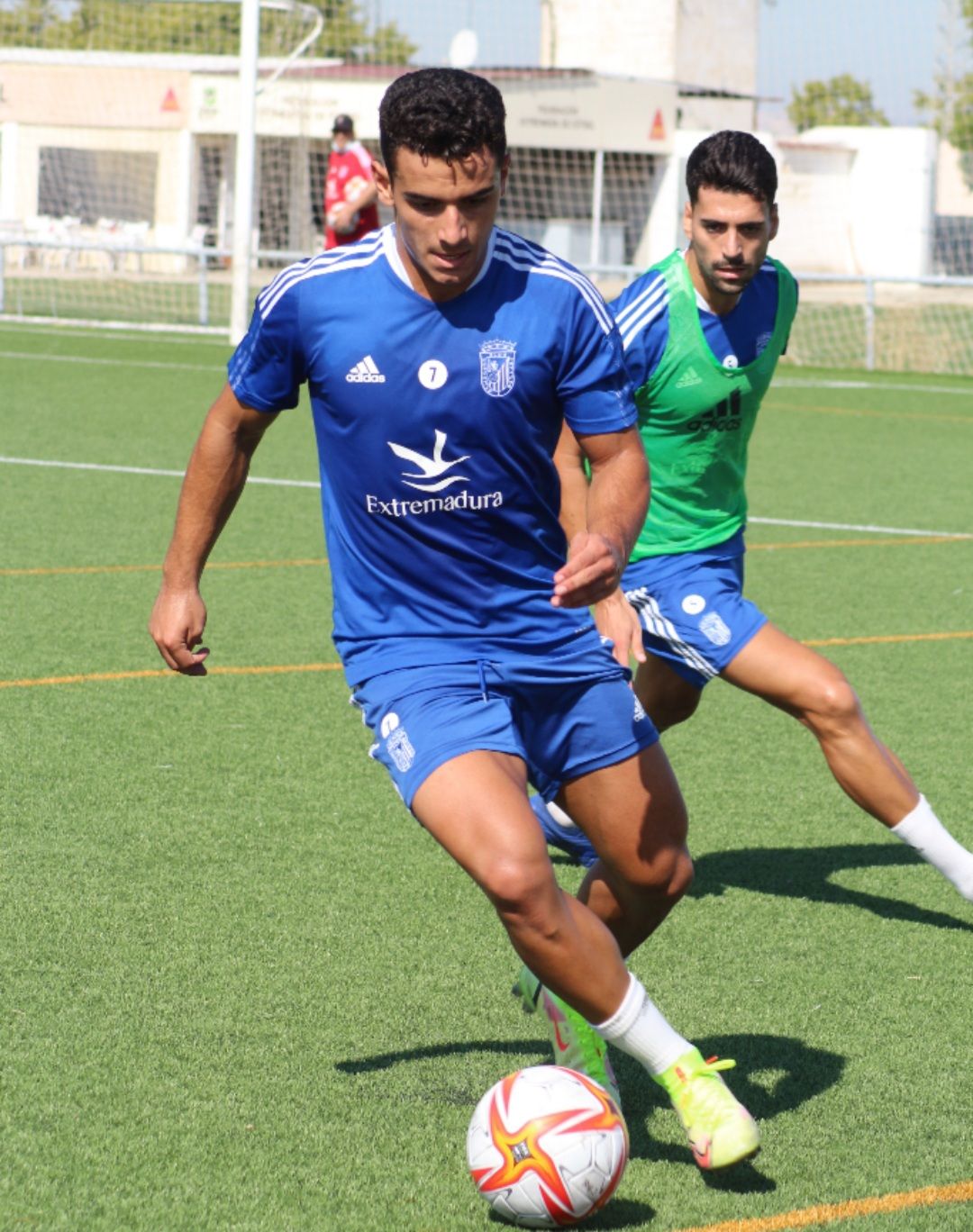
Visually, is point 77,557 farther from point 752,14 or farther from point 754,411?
point 752,14

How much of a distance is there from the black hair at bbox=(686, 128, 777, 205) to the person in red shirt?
15.1 m

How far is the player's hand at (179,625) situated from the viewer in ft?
12.9

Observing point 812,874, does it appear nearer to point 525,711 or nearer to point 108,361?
point 525,711

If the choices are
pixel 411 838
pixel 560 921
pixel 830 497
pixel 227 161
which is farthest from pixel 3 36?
pixel 560 921

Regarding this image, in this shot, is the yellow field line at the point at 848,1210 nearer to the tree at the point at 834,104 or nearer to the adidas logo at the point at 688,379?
the adidas logo at the point at 688,379

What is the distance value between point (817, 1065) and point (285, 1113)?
1.19 metres

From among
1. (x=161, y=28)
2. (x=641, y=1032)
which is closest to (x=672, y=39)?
(x=161, y=28)

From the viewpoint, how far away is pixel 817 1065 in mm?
4258

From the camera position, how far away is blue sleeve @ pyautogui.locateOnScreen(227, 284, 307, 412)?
3.80 m

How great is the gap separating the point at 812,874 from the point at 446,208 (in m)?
2.83

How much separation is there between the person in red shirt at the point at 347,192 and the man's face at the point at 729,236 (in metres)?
15.2

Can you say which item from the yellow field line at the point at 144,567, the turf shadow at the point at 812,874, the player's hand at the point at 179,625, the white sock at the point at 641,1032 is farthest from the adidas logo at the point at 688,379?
the yellow field line at the point at 144,567

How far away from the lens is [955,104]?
44844 mm

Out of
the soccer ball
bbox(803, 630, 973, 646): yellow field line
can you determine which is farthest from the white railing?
the soccer ball
